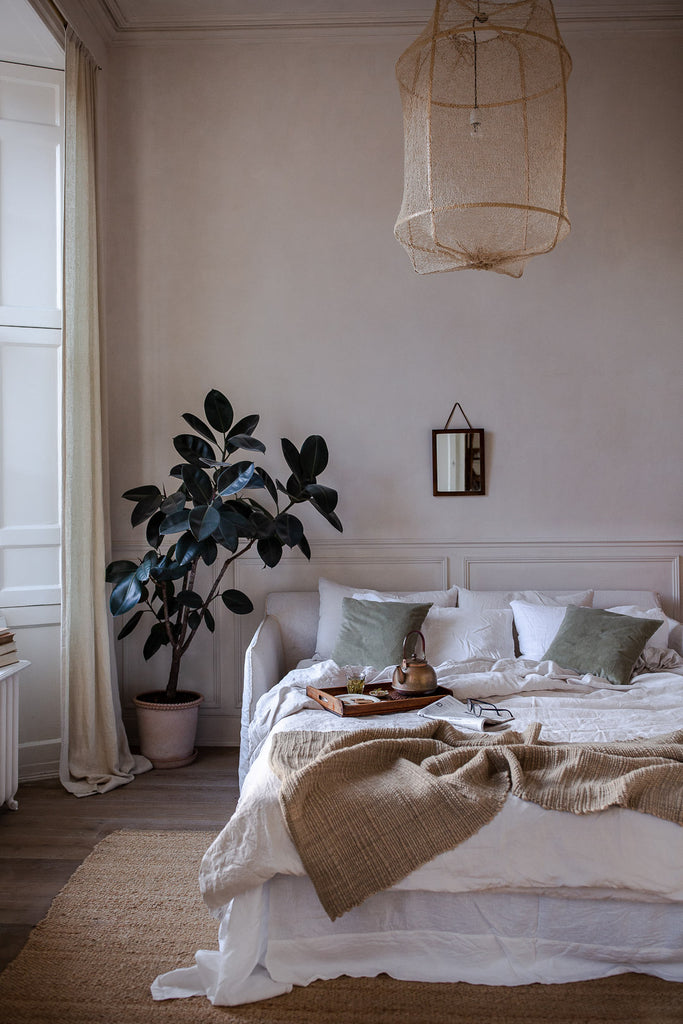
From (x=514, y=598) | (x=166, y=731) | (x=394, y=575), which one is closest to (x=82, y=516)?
(x=166, y=731)

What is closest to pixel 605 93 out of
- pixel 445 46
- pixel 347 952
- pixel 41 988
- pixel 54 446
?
pixel 445 46

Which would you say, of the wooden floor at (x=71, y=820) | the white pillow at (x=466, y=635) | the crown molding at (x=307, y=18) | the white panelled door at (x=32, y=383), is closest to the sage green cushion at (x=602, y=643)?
the white pillow at (x=466, y=635)

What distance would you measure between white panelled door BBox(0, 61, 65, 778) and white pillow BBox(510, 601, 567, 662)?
2.24 m

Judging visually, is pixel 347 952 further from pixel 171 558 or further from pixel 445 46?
pixel 445 46

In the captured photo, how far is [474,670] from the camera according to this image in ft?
11.0

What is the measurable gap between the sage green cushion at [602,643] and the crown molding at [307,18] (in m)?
3.11

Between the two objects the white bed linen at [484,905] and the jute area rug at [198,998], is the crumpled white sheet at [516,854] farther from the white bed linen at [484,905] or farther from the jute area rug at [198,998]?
the jute area rug at [198,998]

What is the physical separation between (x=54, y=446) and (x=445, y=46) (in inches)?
95.9

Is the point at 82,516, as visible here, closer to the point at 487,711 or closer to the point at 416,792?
the point at 487,711

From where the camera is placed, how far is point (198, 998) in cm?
206

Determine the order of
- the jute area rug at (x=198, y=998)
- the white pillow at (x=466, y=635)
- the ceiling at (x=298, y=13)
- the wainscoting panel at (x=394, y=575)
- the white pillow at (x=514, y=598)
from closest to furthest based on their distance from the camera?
the jute area rug at (x=198, y=998) → the white pillow at (x=466, y=635) → the white pillow at (x=514, y=598) → the ceiling at (x=298, y=13) → the wainscoting panel at (x=394, y=575)

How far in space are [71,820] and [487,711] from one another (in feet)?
5.75

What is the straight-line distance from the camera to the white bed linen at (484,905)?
201 cm

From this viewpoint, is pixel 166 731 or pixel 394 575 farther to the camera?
pixel 394 575
